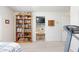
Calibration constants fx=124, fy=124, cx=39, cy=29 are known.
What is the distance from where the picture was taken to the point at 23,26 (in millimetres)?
8094

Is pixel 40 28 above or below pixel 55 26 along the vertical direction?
below

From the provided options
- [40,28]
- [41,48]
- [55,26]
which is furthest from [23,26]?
[41,48]

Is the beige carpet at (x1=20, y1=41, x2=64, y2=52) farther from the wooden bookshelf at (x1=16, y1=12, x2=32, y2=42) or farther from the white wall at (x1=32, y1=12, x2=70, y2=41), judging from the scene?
the white wall at (x1=32, y1=12, x2=70, y2=41)

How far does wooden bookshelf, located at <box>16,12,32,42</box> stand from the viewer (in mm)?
8055

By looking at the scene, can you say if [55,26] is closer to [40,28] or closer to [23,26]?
[40,28]

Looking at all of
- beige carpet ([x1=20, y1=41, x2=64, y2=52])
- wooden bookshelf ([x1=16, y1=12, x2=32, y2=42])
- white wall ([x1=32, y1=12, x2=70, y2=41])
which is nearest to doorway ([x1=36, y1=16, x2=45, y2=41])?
white wall ([x1=32, y1=12, x2=70, y2=41])

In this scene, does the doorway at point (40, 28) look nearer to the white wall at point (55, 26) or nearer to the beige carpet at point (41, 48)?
the white wall at point (55, 26)

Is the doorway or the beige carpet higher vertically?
the doorway

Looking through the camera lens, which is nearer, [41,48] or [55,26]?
[41,48]

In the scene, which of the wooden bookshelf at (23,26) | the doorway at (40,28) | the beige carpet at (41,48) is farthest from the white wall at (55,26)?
the beige carpet at (41,48)
